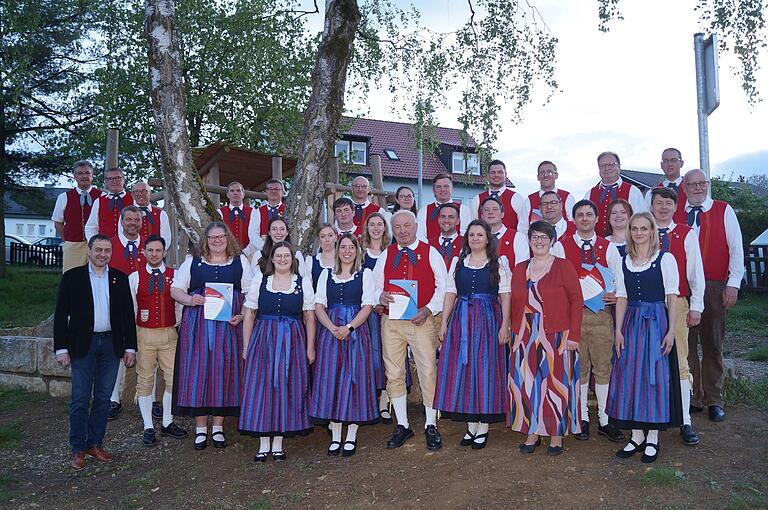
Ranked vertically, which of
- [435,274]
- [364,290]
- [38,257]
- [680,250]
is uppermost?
[38,257]

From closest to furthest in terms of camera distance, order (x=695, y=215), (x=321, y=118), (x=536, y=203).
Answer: (x=695, y=215) < (x=536, y=203) < (x=321, y=118)

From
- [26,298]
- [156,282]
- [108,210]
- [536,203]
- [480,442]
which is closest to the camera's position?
[480,442]

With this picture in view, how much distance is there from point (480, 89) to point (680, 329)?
17.3ft

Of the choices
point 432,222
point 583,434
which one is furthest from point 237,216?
point 583,434

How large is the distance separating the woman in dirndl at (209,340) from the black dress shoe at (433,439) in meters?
1.51

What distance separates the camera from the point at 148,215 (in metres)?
6.74

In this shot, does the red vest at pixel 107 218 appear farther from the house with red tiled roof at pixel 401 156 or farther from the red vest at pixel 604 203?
the house with red tiled roof at pixel 401 156

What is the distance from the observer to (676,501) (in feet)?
12.1

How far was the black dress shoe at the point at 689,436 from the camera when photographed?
4.61m

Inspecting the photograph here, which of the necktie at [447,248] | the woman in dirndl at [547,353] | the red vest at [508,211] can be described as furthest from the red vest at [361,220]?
the woman in dirndl at [547,353]

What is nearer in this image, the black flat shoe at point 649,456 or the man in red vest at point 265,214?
the black flat shoe at point 649,456

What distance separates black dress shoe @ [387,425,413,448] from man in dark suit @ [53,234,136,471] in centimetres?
209

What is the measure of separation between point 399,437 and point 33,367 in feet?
15.1

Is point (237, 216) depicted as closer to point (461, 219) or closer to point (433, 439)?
point (461, 219)
